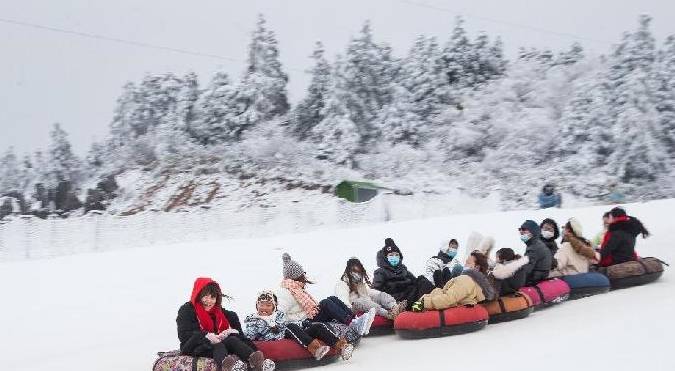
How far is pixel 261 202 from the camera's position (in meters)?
50.9

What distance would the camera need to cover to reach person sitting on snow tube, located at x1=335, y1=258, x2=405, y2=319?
9867 mm

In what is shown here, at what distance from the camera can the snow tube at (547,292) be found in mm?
10656

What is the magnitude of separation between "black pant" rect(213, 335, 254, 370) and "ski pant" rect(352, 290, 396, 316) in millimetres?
2584

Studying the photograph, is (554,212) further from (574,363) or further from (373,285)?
(574,363)

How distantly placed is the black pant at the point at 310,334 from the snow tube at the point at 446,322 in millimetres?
1547

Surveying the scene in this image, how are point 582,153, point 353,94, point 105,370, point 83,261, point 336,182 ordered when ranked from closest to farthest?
point 105,370 → point 83,261 → point 582,153 → point 336,182 → point 353,94

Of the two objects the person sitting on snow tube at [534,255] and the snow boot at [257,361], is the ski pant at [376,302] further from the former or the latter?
the snow boot at [257,361]

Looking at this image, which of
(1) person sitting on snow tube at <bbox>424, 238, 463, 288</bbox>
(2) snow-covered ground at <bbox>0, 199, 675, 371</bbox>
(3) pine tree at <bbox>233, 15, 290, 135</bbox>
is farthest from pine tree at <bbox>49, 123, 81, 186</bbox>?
(1) person sitting on snow tube at <bbox>424, 238, 463, 288</bbox>

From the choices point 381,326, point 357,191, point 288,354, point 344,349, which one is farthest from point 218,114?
point 344,349

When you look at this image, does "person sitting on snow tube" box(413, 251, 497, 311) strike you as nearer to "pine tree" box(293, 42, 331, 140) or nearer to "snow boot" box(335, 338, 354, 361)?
"snow boot" box(335, 338, 354, 361)

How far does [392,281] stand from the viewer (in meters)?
10.6

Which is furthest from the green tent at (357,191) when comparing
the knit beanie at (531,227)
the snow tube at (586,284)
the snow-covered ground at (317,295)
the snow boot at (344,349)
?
the snow boot at (344,349)

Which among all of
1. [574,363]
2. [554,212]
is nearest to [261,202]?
[554,212]

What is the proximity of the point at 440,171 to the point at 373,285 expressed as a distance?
4299 centimetres
